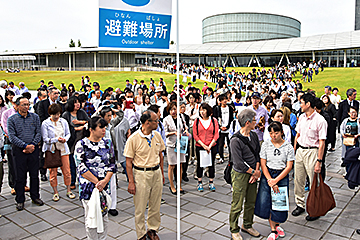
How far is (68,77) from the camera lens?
33188mm

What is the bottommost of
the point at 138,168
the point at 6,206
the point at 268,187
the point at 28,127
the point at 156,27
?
the point at 6,206

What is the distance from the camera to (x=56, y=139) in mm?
5715

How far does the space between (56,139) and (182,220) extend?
2.93 meters

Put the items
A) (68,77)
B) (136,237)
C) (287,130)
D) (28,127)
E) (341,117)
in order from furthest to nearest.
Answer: (68,77) < (341,117) < (287,130) < (28,127) < (136,237)

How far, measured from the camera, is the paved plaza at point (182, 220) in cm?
453

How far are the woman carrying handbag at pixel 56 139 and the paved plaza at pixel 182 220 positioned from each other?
0.47 m

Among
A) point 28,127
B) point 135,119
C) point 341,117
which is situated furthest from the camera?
point 341,117

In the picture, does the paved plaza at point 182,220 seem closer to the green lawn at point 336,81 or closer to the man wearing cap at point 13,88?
the man wearing cap at point 13,88

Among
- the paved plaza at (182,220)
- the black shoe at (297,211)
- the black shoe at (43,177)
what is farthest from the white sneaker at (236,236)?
the black shoe at (43,177)

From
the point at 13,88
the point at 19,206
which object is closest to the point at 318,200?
the point at 19,206

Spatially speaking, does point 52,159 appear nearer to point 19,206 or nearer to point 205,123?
point 19,206

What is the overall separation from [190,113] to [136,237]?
14.6ft

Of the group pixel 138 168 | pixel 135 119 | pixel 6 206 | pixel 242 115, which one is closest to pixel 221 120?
pixel 135 119

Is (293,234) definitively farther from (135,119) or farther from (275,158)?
(135,119)
